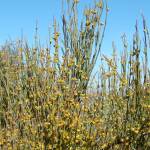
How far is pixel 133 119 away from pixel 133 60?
0.73m

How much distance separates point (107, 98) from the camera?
15.8 feet


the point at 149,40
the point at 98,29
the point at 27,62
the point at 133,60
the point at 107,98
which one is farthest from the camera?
the point at 27,62

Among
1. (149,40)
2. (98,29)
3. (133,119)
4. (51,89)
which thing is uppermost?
(98,29)

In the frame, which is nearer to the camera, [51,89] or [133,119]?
[133,119]

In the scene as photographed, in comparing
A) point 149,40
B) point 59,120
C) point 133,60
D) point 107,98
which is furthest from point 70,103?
point 149,40

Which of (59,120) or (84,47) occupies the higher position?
(84,47)

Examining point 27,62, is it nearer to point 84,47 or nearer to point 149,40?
point 84,47

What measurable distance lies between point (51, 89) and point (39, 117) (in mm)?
394

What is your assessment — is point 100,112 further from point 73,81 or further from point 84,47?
point 84,47

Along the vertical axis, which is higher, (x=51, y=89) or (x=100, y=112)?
(x=51, y=89)

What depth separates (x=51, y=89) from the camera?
488cm

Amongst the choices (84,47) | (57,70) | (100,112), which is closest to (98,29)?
(84,47)

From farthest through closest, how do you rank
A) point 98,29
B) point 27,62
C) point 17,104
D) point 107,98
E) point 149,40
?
1. point 27,62
2. point 17,104
3. point 98,29
4. point 107,98
5. point 149,40

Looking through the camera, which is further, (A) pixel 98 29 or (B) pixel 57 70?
(A) pixel 98 29
